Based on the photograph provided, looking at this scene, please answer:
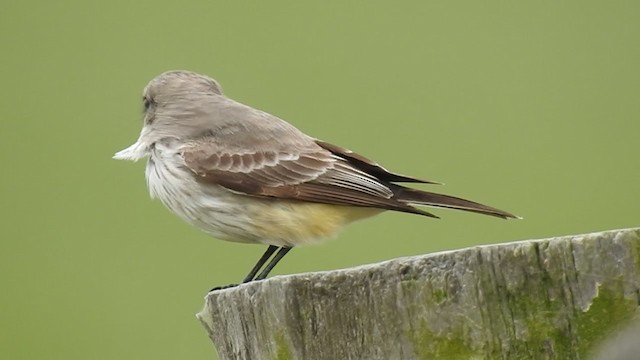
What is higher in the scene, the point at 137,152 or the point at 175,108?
the point at 175,108

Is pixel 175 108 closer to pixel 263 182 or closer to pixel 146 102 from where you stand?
pixel 146 102

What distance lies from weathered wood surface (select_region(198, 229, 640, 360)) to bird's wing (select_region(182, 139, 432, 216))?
8.64ft

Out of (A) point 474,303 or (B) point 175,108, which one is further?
→ (B) point 175,108

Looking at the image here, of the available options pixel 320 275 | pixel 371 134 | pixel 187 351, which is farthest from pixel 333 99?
pixel 320 275

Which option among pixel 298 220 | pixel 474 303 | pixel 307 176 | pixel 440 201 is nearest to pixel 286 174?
pixel 307 176

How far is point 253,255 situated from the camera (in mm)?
8852

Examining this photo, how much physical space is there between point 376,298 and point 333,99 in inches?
288

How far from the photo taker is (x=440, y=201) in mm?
5801

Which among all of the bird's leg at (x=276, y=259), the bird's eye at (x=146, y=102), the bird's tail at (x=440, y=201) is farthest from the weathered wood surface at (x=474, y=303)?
the bird's eye at (x=146, y=102)

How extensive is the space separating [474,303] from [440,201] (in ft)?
8.90

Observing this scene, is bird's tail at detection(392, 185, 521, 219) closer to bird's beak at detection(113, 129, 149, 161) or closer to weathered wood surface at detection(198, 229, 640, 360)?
bird's beak at detection(113, 129, 149, 161)

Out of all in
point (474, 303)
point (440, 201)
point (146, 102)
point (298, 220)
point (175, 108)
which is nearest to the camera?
point (474, 303)

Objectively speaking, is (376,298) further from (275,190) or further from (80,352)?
(80,352)

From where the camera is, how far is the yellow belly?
612 centimetres
